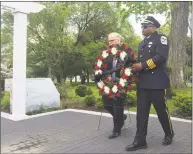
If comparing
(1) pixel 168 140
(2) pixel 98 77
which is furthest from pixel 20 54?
(1) pixel 168 140

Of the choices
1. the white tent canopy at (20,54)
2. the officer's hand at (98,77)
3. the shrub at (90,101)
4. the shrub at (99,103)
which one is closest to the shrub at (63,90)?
the shrub at (90,101)

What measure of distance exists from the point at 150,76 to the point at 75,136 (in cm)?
171

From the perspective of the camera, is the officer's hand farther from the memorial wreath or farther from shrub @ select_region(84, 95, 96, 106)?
shrub @ select_region(84, 95, 96, 106)

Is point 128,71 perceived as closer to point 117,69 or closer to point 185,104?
point 117,69

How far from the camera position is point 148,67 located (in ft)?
12.8

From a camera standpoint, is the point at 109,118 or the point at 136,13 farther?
the point at 136,13

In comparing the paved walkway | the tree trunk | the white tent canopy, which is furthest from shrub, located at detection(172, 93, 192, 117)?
the tree trunk

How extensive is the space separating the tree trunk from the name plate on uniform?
5085mm

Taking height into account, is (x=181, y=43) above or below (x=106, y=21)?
below

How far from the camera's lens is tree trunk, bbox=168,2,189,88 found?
417 inches

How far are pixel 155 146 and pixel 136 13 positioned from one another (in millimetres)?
7505

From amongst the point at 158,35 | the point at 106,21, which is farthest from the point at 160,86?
the point at 106,21

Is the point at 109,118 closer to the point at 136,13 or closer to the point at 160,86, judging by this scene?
the point at 160,86

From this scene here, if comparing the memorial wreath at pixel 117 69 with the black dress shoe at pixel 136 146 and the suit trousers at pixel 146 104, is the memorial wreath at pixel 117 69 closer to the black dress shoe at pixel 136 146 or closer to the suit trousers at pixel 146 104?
the suit trousers at pixel 146 104
